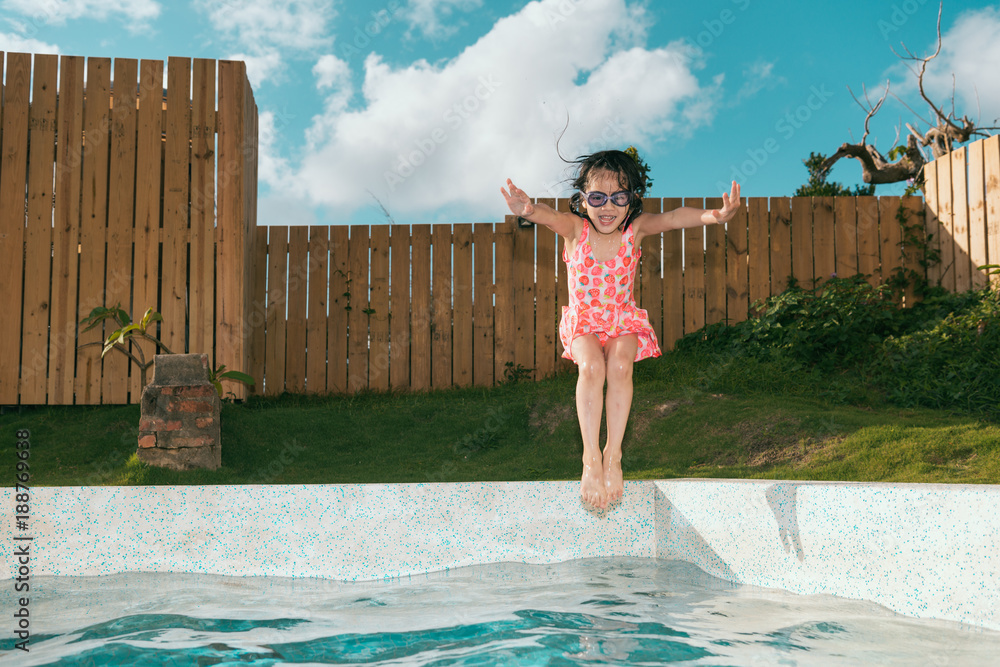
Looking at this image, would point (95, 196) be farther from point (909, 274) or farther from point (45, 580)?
point (909, 274)

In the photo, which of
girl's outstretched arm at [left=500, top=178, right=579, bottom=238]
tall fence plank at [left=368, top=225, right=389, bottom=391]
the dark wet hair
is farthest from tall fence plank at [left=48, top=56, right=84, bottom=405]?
the dark wet hair

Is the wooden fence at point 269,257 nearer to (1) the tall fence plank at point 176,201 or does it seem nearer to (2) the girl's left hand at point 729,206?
(1) the tall fence plank at point 176,201

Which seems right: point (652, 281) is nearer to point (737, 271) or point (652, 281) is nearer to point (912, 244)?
point (737, 271)

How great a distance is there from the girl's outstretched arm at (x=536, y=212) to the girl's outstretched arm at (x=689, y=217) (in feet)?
1.01

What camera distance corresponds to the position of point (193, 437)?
4.65 meters

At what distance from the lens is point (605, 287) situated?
9.85ft

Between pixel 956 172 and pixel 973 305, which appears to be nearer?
pixel 973 305

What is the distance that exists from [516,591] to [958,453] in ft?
10.3

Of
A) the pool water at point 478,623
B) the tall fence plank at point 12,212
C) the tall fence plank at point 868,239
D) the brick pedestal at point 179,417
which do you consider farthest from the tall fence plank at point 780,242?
the tall fence plank at point 12,212

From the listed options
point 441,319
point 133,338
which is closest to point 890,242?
point 441,319

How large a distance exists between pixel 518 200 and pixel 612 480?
1168 mm

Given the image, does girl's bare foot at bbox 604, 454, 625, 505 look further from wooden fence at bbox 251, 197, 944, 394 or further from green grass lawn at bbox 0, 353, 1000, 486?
wooden fence at bbox 251, 197, 944, 394

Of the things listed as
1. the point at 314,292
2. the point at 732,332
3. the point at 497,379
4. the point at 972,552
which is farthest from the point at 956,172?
the point at 314,292

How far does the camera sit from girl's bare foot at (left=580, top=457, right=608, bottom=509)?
8.64ft
